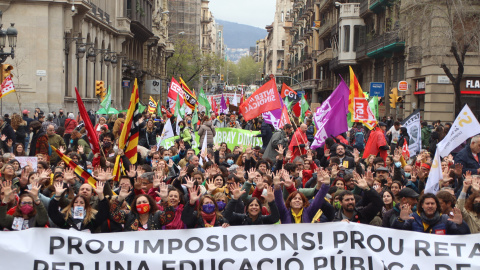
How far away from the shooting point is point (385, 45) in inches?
1453

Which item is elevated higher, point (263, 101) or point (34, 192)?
point (263, 101)

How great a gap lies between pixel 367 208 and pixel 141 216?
233cm

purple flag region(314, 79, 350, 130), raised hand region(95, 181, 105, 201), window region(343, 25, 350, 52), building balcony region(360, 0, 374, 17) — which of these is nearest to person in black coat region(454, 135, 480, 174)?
purple flag region(314, 79, 350, 130)

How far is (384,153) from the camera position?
13.4 meters

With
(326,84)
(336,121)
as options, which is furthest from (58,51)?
(326,84)

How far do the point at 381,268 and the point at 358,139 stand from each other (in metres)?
9.93

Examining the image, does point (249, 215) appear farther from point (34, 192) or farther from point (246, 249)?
point (34, 192)

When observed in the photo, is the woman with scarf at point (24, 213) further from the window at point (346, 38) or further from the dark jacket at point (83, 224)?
the window at point (346, 38)

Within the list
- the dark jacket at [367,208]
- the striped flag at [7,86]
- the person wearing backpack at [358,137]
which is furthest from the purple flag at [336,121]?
the striped flag at [7,86]

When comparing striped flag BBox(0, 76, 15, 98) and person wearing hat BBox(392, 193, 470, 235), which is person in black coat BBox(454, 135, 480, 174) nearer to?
person wearing hat BBox(392, 193, 470, 235)

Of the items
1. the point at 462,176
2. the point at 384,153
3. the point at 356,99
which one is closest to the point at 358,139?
the point at 356,99

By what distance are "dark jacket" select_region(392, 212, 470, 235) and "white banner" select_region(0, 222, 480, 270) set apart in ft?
0.35

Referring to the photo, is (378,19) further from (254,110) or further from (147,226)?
(147,226)

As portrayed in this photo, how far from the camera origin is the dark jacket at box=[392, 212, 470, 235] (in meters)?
7.04
